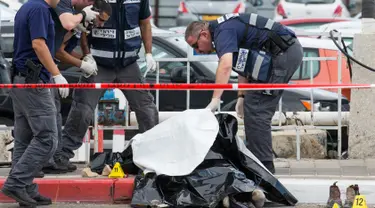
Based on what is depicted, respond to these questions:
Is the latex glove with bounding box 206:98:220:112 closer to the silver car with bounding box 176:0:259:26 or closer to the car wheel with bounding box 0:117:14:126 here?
the car wheel with bounding box 0:117:14:126

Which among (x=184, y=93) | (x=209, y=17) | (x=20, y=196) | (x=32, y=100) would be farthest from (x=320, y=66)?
(x=209, y=17)

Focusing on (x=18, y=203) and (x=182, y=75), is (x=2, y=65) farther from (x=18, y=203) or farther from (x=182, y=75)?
(x=18, y=203)

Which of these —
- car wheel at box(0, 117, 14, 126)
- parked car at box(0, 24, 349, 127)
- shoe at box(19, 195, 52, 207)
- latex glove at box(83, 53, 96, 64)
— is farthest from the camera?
car wheel at box(0, 117, 14, 126)

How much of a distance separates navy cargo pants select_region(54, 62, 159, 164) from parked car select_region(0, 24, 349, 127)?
1675 mm

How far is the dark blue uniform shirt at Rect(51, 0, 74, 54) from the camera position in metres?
8.67

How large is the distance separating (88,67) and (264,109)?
4.96 ft

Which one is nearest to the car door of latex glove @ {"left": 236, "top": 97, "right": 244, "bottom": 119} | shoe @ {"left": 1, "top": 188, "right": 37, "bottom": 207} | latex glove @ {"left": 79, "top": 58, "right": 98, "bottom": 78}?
latex glove @ {"left": 236, "top": 97, "right": 244, "bottom": 119}

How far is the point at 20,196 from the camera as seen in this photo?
8258 millimetres

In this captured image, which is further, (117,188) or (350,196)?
(117,188)

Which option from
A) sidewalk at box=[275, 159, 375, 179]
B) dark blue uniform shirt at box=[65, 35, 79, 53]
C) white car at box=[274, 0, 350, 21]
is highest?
dark blue uniform shirt at box=[65, 35, 79, 53]

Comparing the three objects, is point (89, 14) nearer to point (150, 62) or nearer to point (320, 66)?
point (150, 62)

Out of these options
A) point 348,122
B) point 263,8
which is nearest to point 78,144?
point 348,122

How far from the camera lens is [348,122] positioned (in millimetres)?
10516

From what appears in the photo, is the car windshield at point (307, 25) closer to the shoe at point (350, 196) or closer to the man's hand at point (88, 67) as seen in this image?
the man's hand at point (88, 67)
